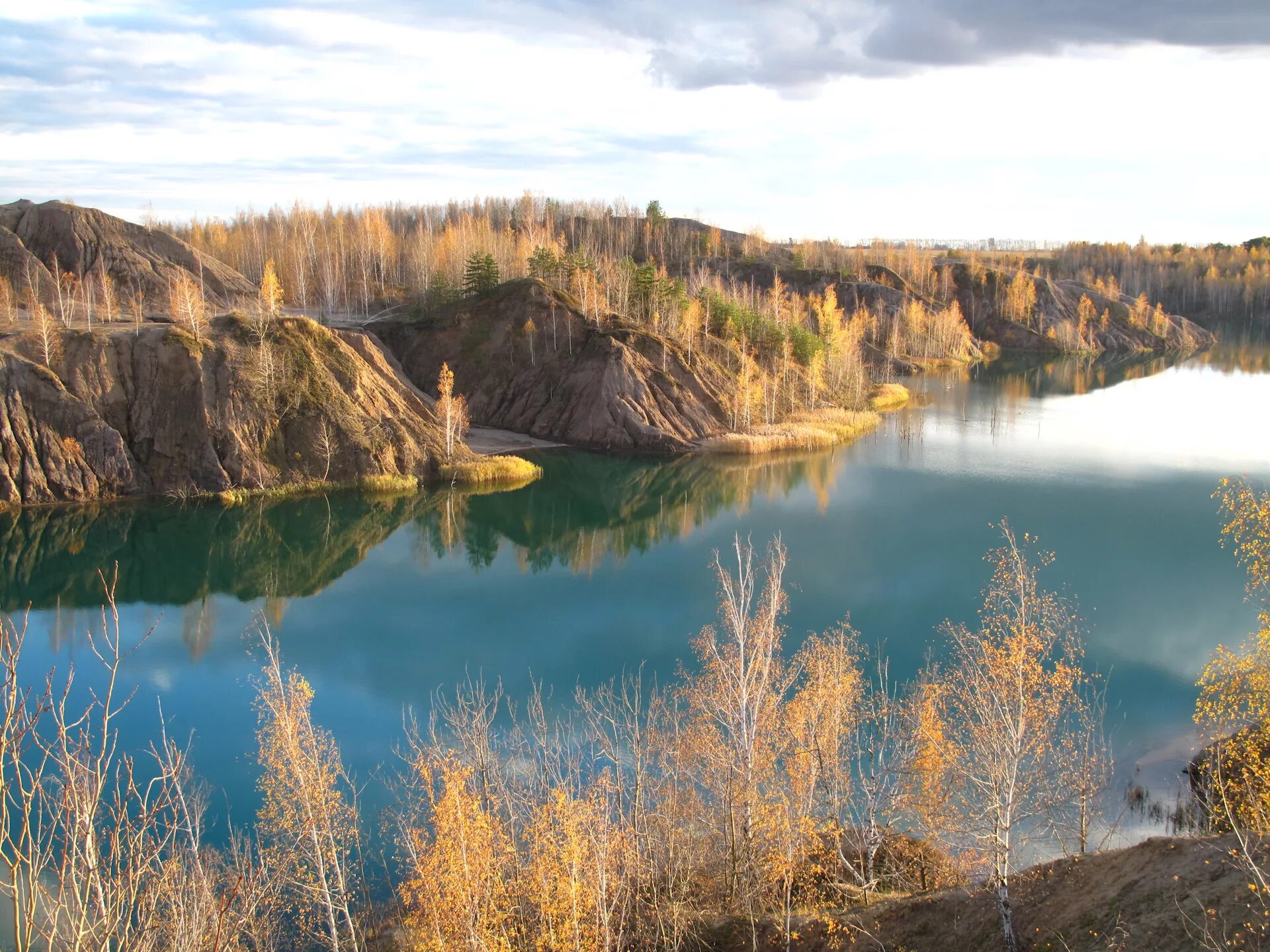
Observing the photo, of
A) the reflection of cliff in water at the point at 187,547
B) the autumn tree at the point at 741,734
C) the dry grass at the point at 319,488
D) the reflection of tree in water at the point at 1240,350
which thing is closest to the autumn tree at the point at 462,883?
the autumn tree at the point at 741,734

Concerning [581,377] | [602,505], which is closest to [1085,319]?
[581,377]

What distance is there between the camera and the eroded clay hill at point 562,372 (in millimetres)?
77125

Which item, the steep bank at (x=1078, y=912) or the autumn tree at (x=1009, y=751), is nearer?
the steep bank at (x=1078, y=912)

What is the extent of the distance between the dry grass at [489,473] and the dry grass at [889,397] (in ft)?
132

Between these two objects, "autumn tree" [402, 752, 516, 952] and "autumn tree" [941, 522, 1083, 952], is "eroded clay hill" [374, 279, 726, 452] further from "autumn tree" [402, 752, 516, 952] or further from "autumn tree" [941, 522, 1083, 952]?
"autumn tree" [402, 752, 516, 952]

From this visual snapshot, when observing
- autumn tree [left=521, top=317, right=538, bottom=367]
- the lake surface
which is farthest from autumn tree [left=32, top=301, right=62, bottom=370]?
autumn tree [left=521, top=317, right=538, bottom=367]

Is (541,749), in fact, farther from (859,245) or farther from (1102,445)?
(859,245)

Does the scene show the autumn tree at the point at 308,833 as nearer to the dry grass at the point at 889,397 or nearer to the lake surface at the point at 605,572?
the lake surface at the point at 605,572

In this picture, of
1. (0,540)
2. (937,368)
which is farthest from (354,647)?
(937,368)

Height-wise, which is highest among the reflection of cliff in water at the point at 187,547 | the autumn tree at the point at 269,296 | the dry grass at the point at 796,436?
the autumn tree at the point at 269,296

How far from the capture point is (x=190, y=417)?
58750mm

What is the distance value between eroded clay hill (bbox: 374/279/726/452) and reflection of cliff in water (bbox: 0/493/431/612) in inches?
846

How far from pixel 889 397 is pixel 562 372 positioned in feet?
113

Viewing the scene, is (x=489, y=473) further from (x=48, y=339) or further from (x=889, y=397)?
(x=889, y=397)
